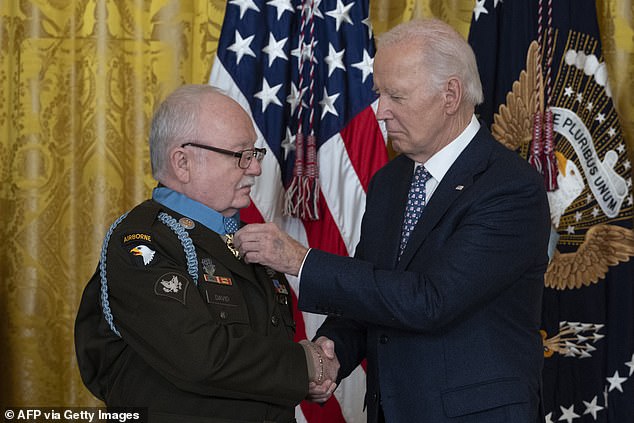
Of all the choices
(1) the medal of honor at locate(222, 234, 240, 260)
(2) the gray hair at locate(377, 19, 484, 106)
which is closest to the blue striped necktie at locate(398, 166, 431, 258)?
(2) the gray hair at locate(377, 19, 484, 106)

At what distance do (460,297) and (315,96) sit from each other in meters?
1.56

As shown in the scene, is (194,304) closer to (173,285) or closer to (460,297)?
(173,285)

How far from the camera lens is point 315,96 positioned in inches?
136

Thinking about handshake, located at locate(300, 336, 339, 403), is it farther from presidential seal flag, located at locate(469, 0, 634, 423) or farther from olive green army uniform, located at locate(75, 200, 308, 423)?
presidential seal flag, located at locate(469, 0, 634, 423)

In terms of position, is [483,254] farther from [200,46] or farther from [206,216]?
[200,46]

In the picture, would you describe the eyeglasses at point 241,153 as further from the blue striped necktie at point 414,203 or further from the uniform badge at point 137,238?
the blue striped necktie at point 414,203

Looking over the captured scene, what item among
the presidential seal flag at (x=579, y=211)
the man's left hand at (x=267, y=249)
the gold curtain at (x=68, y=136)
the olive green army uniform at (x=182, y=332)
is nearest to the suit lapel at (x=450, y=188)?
the man's left hand at (x=267, y=249)

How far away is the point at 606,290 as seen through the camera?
3350mm

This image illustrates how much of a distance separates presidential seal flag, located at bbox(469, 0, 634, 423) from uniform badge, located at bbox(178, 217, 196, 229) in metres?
1.64

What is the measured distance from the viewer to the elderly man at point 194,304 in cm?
192

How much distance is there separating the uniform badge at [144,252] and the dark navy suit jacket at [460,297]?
393 millimetres

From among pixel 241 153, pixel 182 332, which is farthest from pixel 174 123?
pixel 182 332

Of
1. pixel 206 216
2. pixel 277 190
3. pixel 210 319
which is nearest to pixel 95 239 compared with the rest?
pixel 277 190

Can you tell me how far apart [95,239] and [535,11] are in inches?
83.4
